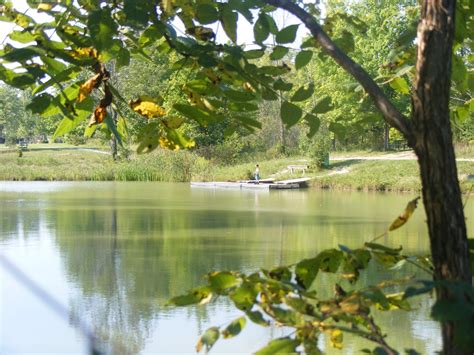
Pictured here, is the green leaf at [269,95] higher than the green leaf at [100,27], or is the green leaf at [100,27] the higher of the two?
the green leaf at [100,27]

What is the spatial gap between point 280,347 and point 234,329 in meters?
0.06

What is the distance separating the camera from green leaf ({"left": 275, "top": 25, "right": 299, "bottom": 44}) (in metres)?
1.23

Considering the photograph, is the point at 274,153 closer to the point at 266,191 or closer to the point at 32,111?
the point at 266,191

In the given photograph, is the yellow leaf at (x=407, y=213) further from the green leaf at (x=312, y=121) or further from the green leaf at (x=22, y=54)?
the green leaf at (x=22, y=54)

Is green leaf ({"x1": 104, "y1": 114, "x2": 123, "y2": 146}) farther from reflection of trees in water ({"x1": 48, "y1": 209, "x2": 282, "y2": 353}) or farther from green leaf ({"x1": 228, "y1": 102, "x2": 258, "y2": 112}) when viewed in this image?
reflection of trees in water ({"x1": 48, "y1": 209, "x2": 282, "y2": 353})

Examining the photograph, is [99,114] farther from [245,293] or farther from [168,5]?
[245,293]

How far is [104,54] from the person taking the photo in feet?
3.92

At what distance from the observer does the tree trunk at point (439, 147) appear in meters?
0.84

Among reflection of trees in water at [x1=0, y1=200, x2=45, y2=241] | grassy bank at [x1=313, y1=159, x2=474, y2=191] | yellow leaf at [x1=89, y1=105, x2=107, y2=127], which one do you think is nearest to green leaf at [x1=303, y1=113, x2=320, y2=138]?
yellow leaf at [x1=89, y1=105, x2=107, y2=127]

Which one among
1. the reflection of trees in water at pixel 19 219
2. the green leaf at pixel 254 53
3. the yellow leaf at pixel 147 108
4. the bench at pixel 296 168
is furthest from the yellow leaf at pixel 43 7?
the bench at pixel 296 168

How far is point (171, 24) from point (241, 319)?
0.55m

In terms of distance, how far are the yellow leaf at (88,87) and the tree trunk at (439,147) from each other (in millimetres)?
522

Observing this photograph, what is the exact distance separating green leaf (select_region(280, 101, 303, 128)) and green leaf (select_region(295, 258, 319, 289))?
26 centimetres

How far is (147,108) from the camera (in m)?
1.20
